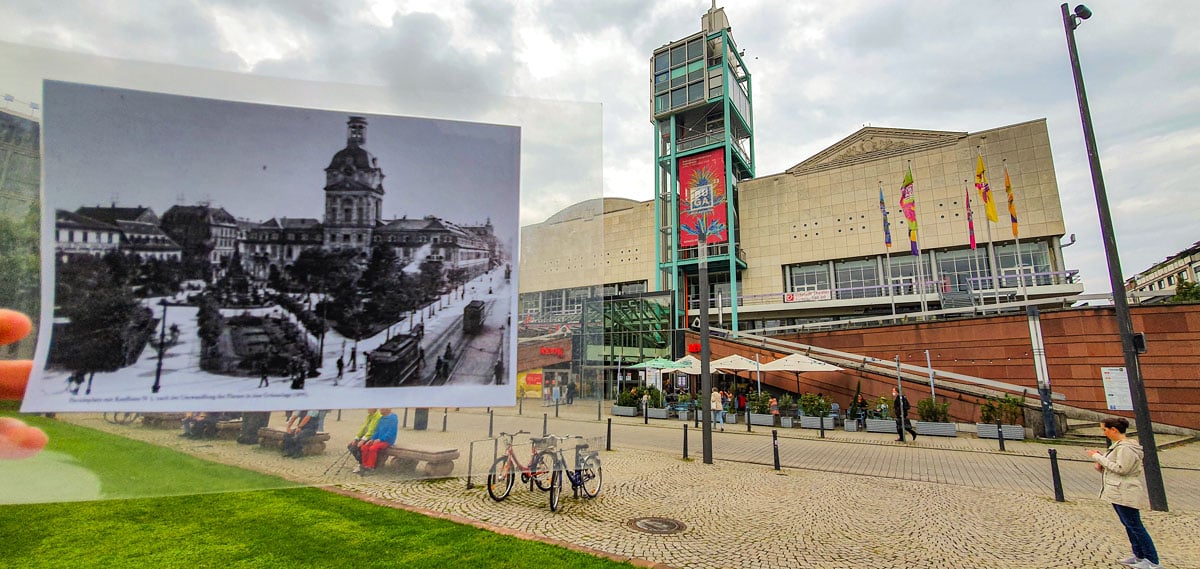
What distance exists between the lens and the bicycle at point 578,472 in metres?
5.08

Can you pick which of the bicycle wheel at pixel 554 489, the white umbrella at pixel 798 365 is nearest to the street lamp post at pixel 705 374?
the bicycle wheel at pixel 554 489

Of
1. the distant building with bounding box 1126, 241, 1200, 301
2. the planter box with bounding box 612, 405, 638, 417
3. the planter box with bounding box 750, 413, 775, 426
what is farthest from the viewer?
the distant building with bounding box 1126, 241, 1200, 301

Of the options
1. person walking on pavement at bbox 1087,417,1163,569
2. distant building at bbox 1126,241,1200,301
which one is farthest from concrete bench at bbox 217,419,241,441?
distant building at bbox 1126,241,1200,301

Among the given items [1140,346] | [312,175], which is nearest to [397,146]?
[312,175]

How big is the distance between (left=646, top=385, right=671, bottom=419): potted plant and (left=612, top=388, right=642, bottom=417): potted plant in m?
0.86

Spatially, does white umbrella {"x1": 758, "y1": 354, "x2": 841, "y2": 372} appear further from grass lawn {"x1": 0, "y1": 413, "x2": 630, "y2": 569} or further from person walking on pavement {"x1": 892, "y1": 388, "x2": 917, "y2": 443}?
grass lawn {"x1": 0, "y1": 413, "x2": 630, "y2": 569}

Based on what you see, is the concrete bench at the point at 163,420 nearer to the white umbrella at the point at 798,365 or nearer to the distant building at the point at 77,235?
the distant building at the point at 77,235

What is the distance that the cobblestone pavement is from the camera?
4340mm

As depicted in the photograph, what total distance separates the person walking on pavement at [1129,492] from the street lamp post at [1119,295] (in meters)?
3.20

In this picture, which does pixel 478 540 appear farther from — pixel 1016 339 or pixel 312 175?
pixel 1016 339

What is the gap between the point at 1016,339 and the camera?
23.0m

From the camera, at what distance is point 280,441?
332 cm

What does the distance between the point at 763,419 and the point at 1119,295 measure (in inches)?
571

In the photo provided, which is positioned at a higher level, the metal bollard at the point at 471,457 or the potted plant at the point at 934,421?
the metal bollard at the point at 471,457
